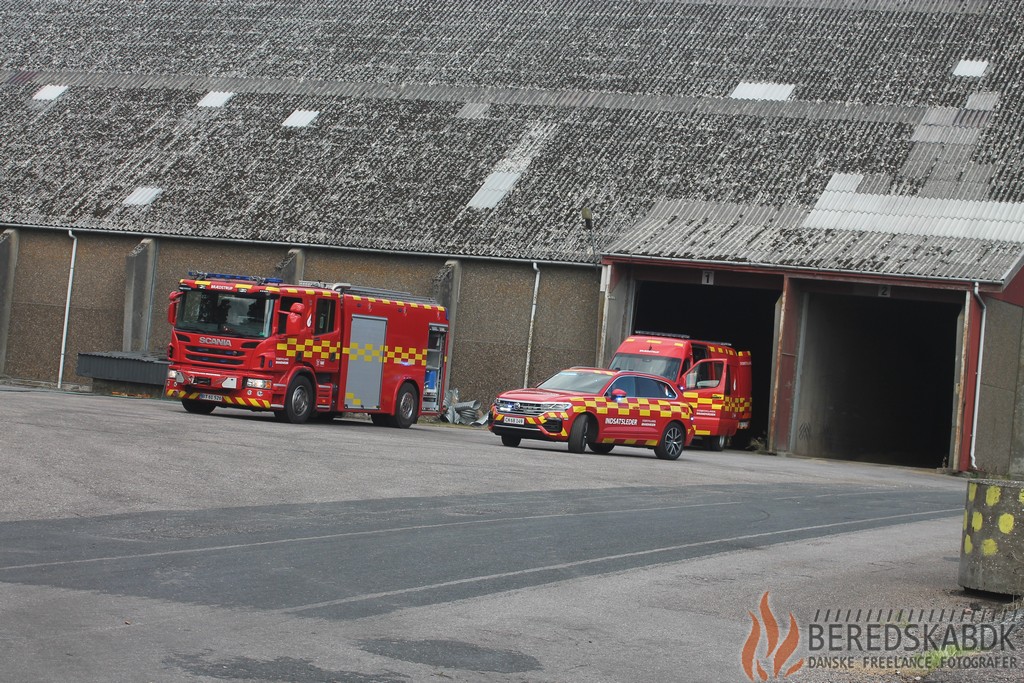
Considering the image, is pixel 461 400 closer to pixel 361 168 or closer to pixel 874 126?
pixel 361 168

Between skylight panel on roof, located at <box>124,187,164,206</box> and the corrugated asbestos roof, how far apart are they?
15cm

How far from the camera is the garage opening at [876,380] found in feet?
115

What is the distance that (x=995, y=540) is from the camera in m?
11.0

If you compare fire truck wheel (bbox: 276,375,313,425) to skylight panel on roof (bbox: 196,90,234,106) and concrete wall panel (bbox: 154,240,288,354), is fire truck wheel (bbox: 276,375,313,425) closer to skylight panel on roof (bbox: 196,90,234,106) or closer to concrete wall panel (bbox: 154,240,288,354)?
concrete wall panel (bbox: 154,240,288,354)

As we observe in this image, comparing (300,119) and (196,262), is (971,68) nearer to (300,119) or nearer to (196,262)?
(300,119)

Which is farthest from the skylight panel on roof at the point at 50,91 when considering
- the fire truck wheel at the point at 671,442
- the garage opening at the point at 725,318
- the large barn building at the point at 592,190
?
the fire truck wheel at the point at 671,442

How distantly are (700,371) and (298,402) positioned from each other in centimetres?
1127

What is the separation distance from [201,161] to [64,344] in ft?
22.4

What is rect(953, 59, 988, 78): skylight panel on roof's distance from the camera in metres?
40.6

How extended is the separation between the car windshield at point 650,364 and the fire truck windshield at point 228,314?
389 inches

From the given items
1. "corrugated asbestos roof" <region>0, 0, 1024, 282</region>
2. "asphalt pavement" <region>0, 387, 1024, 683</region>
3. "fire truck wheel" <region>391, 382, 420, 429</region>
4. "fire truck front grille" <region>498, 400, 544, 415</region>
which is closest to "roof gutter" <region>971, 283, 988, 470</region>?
"corrugated asbestos roof" <region>0, 0, 1024, 282</region>

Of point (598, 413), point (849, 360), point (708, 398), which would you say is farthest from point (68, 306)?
point (849, 360)

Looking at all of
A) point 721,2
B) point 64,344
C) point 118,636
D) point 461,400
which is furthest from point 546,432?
point 721,2

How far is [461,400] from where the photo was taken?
124 ft
